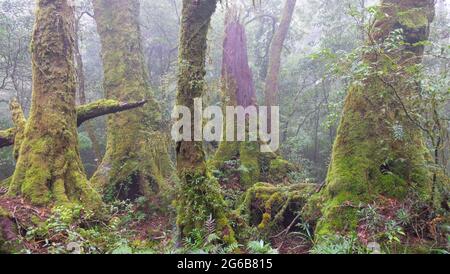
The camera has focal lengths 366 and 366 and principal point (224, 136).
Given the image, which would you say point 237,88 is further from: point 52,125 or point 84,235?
point 84,235

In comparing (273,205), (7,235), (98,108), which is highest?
(98,108)

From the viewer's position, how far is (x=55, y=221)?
4.81 meters

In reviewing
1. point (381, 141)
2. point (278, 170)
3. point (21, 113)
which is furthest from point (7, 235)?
point (278, 170)

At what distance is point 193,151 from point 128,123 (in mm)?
4593

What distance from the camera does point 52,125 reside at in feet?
20.7

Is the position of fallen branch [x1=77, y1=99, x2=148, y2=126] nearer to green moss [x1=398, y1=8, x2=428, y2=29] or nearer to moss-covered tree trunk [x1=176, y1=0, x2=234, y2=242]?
moss-covered tree trunk [x1=176, y1=0, x2=234, y2=242]

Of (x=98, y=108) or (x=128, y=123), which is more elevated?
(x=98, y=108)

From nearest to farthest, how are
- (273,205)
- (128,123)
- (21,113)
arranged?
(21,113) → (273,205) → (128,123)

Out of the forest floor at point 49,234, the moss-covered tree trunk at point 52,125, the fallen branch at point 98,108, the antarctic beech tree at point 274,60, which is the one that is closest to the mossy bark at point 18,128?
the moss-covered tree trunk at point 52,125

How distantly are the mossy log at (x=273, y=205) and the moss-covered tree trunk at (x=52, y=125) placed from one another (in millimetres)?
3232

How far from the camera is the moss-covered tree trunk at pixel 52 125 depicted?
5887 mm

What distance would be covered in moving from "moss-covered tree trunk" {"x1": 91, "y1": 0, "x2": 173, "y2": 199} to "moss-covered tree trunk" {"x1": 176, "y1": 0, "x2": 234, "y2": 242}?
359 centimetres

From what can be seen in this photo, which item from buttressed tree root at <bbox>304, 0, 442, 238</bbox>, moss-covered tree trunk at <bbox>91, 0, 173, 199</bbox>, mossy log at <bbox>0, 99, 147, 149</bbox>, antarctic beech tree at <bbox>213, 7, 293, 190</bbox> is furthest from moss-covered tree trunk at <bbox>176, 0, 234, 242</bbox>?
antarctic beech tree at <bbox>213, 7, 293, 190</bbox>
